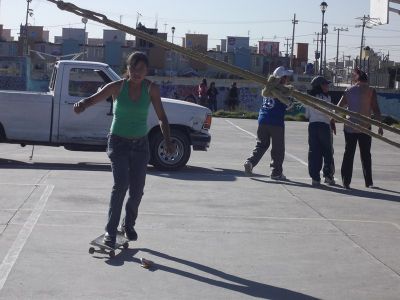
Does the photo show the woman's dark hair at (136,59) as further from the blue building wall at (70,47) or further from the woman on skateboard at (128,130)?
the blue building wall at (70,47)

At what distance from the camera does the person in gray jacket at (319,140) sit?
43.2 feet

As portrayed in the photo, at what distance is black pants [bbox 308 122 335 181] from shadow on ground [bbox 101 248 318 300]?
5.72 meters

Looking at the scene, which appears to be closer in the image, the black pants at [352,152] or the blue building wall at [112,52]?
the black pants at [352,152]

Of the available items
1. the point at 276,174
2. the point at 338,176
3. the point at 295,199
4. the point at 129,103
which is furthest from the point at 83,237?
the point at 338,176

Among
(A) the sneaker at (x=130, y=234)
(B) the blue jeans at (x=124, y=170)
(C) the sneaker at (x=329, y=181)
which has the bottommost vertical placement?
(A) the sneaker at (x=130, y=234)

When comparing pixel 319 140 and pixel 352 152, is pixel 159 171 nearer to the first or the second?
pixel 319 140

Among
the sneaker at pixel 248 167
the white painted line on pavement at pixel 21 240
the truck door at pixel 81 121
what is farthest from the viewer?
the truck door at pixel 81 121

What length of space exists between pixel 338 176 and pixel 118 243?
25.4 ft

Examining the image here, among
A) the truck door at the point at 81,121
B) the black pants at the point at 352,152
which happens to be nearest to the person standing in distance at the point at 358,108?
the black pants at the point at 352,152

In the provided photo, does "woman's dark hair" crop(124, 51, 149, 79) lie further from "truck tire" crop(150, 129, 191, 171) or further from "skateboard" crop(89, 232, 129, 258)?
"truck tire" crop(150, 129, 191, 171)

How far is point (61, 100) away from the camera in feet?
47.6

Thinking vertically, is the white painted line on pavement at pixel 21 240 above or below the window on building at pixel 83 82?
below

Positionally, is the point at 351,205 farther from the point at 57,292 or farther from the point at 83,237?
the point at 57,292

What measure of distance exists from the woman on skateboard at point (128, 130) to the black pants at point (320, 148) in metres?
5.73
